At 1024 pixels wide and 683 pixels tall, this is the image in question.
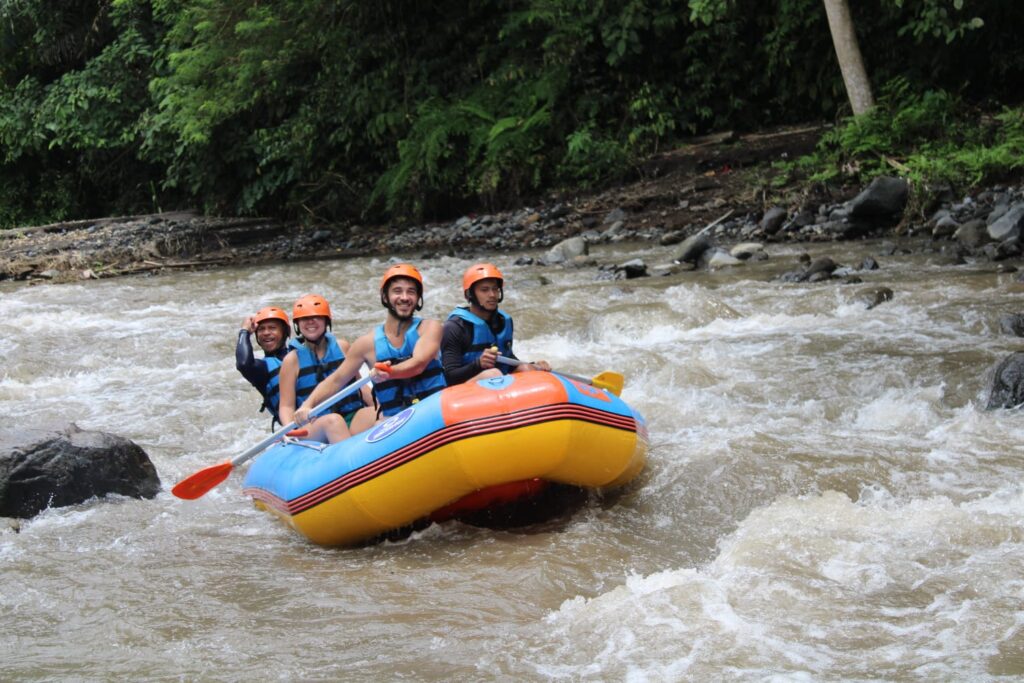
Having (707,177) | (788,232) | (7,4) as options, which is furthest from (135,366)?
(7,4)

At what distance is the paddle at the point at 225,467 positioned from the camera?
16.9ft

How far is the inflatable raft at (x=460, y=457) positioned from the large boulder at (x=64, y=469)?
3.89ft

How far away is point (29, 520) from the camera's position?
5273mm

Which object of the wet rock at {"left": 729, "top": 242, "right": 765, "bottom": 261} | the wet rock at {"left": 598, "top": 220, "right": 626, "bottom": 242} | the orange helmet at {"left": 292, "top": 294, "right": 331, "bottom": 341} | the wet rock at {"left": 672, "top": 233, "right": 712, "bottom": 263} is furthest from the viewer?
the wet rock at {"left": 598, "top": 220, "right": 626, "bottom": 242}

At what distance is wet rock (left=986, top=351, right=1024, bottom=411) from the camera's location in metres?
5.82

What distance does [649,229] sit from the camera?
13.3m

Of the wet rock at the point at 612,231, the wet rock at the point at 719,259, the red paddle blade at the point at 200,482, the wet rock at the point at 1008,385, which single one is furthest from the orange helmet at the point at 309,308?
the wet rock at the point at 612,231

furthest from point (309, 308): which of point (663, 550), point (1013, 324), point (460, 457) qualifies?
point (1013, 324)

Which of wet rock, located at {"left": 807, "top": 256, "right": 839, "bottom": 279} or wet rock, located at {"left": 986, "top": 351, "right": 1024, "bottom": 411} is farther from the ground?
wet rock, located at {"left": 807, "top": 256, "right": 839, "bottom": 279}

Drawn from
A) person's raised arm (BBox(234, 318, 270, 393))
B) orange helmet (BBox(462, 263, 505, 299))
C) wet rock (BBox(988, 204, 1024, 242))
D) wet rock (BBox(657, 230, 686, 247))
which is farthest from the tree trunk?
person's raised arm (BBox(234, 318, 270, 393))

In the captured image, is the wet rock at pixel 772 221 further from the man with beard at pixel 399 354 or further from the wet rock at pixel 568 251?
the man with beard at pixel 399 354

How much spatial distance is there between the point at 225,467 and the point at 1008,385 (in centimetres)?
407

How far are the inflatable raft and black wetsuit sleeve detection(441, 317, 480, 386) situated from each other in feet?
1.96

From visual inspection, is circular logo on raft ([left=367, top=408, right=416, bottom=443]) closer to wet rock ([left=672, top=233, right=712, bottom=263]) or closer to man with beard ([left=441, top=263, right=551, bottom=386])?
man with beard ([left=441, top=263, right=551, bottom=386])
